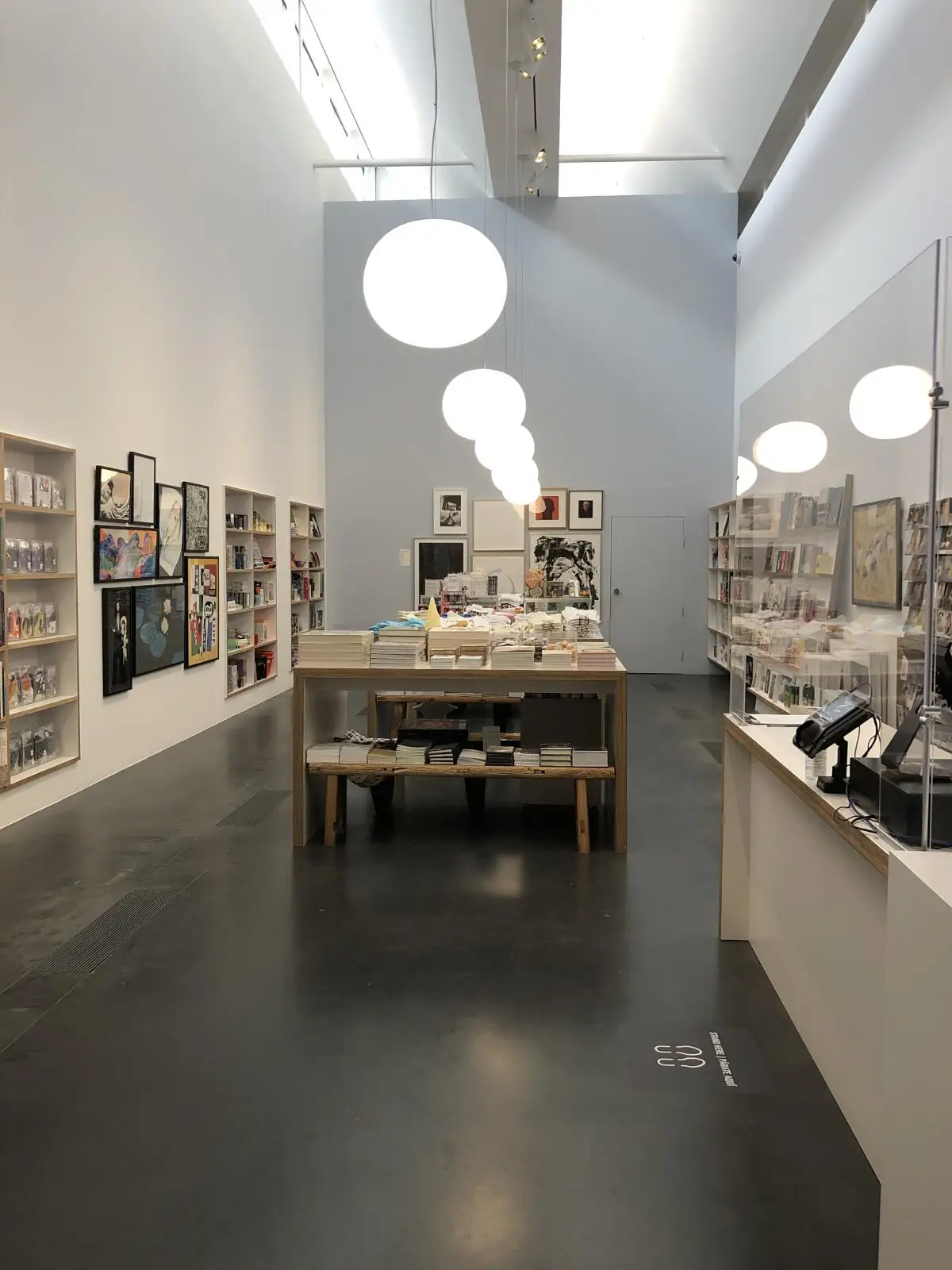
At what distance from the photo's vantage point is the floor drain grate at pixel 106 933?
3.38 meters

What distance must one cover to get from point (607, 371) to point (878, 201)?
18.6 feet

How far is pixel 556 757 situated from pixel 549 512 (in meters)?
8.02

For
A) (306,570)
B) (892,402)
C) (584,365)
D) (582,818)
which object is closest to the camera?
(892,402)

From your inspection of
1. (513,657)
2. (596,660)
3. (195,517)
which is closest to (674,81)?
(195,517)

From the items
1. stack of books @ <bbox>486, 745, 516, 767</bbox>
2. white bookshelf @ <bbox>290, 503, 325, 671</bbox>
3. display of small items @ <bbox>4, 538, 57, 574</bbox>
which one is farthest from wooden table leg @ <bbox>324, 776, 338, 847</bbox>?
white bookshelf @ <bbox>290, 503, 325, 671</bbox>

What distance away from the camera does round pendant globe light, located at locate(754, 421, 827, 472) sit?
2949mm

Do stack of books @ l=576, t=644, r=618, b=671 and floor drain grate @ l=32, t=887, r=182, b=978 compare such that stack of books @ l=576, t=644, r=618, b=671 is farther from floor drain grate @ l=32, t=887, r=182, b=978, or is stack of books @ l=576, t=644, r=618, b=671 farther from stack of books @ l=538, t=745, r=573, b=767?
floor drain grate @ l=32, t=887, r=182, b=978

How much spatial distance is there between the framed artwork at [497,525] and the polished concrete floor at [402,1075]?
27.1ft

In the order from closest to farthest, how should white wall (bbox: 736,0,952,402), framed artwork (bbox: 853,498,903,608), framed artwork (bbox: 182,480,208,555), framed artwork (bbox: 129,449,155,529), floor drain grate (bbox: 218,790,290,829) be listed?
framed artwork (bbox: 853,498,903,608) → floor drain grate (bbox: 218,790,290,829) → white wall (bbox: 736,0,952,402) → framed artwork (bbox: 129,449,155,529) → framed artwork (bbox: 182,480,208,555)

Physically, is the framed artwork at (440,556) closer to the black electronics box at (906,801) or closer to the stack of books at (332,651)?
the stack of books at (332,651)

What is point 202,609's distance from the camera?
8.10 meters

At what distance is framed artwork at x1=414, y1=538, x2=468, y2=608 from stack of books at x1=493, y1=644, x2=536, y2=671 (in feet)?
25.6

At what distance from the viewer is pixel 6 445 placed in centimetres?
531

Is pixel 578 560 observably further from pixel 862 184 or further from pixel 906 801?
pixel 906 801
